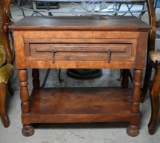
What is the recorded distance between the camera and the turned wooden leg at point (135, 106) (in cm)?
122

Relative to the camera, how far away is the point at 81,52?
1178mm

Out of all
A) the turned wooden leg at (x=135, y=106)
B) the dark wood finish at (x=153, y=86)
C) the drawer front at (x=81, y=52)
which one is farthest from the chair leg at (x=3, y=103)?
the dark wood finish at (x=153, y=86)

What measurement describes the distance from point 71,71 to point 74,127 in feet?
3.25

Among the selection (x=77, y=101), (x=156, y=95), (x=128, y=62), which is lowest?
(x=77, y=101)

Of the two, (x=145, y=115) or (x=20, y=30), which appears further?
(x=145, y=115)

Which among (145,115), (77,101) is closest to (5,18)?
(77,101)

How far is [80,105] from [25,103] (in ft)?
1.17

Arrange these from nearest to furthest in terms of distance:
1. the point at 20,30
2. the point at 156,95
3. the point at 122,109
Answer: the point at 20,30 < the point at 156,95 < the point at 122,109

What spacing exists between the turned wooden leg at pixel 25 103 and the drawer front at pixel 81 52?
0.35 feet

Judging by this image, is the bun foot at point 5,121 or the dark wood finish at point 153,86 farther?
the bun foot at point 5,121

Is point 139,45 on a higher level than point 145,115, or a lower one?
higher

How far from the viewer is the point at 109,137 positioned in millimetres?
1394

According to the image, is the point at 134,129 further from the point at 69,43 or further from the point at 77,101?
the point at 69,43

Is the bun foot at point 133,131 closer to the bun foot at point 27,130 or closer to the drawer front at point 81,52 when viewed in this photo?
the drawer front at point 81,52
